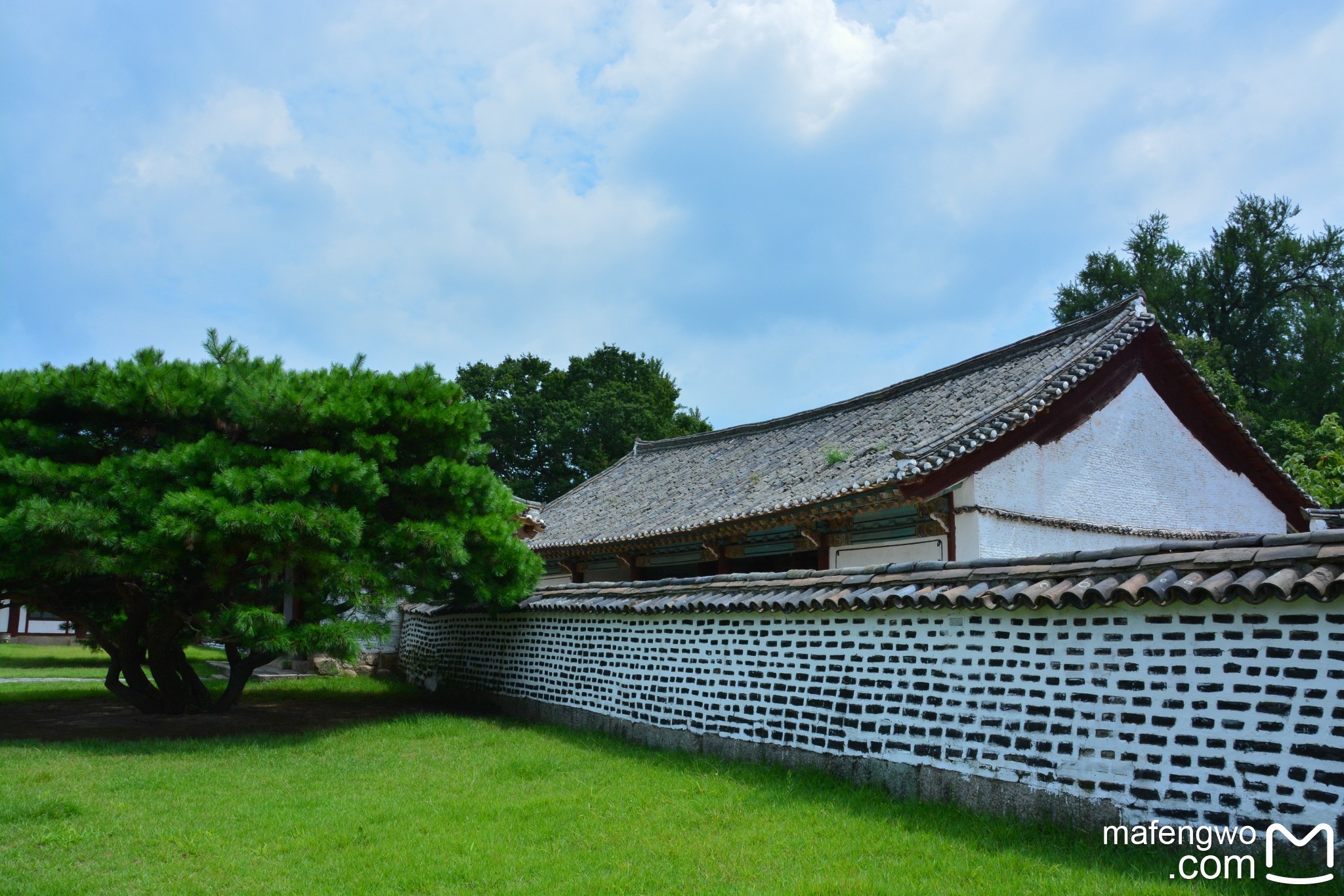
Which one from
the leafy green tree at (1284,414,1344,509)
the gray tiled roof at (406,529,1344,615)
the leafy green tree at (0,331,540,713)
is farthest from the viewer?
the leafy green tree at (1284,414,1344,509)

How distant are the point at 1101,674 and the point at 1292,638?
3.75ft

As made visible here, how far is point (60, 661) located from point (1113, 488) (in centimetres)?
2206

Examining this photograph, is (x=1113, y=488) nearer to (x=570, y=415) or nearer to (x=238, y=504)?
(x=238, y=504)

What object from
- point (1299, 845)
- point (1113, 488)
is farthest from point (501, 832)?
point (1113, 488)

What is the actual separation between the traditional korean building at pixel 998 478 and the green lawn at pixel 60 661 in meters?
9.56

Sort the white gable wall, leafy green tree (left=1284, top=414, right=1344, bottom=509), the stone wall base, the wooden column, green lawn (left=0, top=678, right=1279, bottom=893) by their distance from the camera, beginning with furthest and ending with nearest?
leafy green tree (left=1284, top=414, right=1344, bottom=509), the white gable wall, the wooden column, the stone wall base, green lawn (left=0, top=678, right=1279, bottom=893)

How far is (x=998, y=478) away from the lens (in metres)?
11.6

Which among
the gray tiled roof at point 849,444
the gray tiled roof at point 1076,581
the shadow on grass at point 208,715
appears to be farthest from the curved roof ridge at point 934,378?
the shadow on grass at point 208,715

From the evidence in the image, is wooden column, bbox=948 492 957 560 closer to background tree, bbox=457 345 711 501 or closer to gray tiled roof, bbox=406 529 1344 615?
gray tiled roof, bbox=406 529 1344 615

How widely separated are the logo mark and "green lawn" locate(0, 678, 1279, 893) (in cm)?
40

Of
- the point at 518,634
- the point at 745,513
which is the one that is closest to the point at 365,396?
the point at 518,634

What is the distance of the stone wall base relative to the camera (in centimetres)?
565

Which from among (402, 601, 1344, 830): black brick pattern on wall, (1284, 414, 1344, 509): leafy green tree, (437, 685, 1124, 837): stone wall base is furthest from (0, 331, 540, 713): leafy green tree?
(1284, 414, 1344, 509): leafy green tree

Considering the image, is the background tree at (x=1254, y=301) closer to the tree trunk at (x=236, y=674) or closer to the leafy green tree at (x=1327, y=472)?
the leafy green tree at (x=1327, y=472)
